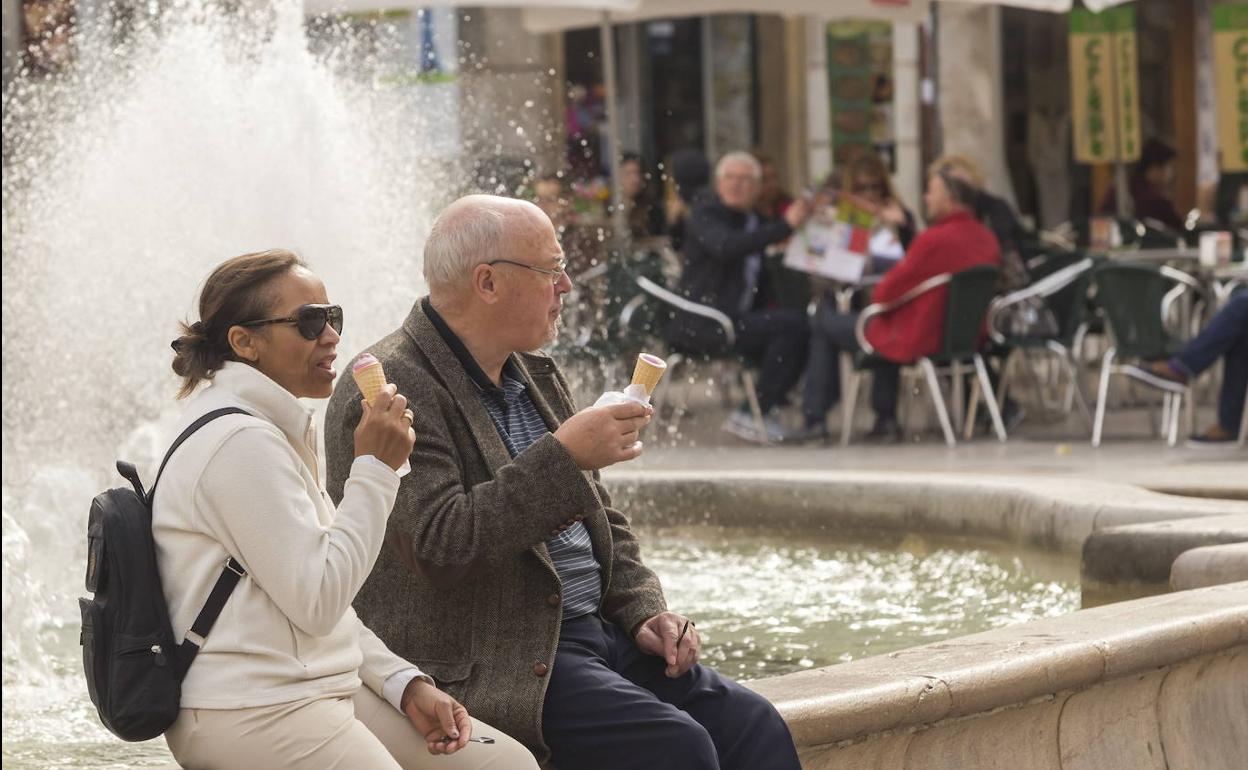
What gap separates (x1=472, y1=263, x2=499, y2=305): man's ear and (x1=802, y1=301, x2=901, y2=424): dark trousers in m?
7.83

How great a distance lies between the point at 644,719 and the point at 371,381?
2.37ft

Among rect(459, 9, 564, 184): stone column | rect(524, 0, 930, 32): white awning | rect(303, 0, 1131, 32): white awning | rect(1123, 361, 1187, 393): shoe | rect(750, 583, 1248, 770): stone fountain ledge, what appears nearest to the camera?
rect(750, 583, 1248, 770): stone fountain ledge

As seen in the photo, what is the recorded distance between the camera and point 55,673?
599 centimetres

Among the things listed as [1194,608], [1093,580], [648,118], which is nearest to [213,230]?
[1093,580]

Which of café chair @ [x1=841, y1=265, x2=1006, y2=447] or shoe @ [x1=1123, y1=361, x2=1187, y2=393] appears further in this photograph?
café chair @ [x1=841, y1=265, x2=1006, y2=447]

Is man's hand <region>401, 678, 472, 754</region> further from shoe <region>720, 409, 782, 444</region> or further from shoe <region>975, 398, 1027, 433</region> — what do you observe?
shoe <region>975, 398, 1027, 433</region>

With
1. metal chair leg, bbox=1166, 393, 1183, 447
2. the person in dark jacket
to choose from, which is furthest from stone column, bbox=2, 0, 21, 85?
metal chair leg, bbox=1166, 393, 1183, 447

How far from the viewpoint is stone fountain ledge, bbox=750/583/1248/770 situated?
148 inches

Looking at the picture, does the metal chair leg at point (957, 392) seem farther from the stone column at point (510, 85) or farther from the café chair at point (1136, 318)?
the stone column at point (510, 85)

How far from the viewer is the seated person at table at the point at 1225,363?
418 inches

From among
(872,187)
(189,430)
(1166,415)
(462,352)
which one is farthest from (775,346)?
(189,430)

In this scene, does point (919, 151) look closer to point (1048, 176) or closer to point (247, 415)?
point (1048, 176)

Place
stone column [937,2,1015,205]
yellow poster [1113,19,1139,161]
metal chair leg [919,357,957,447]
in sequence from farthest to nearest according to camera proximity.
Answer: stone column [937,2,1015,205] < yellow poster [1113,19,1139,161] < metal chair leg [919,357,957,447]

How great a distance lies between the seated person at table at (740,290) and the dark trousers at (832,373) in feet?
0.51
